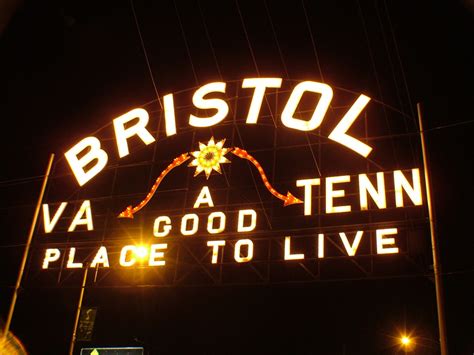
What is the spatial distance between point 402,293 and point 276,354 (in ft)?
15.7

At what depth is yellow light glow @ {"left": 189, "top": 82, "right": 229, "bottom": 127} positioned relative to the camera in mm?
10844

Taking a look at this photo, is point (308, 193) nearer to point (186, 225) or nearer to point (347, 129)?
point (347, 129)

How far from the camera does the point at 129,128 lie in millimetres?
11516

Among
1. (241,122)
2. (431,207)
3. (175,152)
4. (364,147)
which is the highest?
(175,152)

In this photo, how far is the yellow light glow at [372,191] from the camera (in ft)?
30.5

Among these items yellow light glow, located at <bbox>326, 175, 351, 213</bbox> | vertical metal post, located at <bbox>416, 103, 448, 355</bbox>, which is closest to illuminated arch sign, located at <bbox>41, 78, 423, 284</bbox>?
yellow light glow, located at <bbox>326, 175, 351, 213</bbox>

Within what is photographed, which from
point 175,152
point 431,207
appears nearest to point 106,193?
point 175,152

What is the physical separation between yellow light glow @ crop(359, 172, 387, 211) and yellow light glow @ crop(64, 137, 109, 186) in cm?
515

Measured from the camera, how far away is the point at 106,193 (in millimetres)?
17094

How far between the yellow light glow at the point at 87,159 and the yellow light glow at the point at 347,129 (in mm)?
4656

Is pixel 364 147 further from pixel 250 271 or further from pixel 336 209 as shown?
pixel 250 271

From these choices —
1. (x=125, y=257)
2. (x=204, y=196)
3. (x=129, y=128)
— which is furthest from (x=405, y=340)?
(x=129, y=128)

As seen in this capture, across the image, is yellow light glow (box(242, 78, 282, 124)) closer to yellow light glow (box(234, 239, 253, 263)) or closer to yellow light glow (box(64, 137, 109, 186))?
yellow light glow (box(234, 239, 253, 263))

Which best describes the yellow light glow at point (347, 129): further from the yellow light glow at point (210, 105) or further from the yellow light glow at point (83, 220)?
the yellow light glow at point (83, 220)
